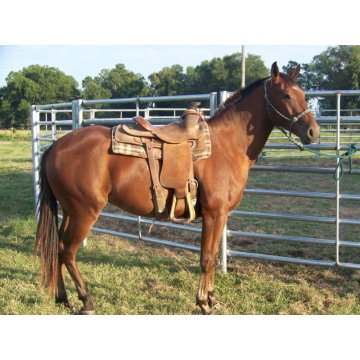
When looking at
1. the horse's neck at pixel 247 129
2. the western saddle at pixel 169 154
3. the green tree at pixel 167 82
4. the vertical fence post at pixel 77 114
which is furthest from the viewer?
the green tree at pixel 167 82

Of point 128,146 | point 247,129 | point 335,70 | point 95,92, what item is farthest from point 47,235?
point 95,92

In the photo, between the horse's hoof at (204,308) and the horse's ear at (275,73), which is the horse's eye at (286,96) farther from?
the horse's hoof at (204,308)

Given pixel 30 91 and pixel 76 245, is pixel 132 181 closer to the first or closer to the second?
pixel 76 245

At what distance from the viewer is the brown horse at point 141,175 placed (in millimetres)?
3248

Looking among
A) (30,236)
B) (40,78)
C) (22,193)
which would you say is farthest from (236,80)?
(30,236)

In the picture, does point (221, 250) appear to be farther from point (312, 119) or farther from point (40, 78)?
point (40, 78)

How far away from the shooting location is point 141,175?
3262mm

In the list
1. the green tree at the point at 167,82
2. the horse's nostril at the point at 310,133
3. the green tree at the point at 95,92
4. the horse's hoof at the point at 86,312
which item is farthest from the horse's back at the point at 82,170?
the green tree at the point at 167,82

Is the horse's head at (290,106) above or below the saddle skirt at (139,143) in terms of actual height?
above

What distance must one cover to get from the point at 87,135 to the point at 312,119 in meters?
1.88

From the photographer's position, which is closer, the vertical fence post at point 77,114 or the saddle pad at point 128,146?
the saddle pad at point 128,146

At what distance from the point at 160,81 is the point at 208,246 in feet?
130

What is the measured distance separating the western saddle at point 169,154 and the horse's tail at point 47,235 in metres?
0.79

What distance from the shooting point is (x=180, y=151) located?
3275mm
